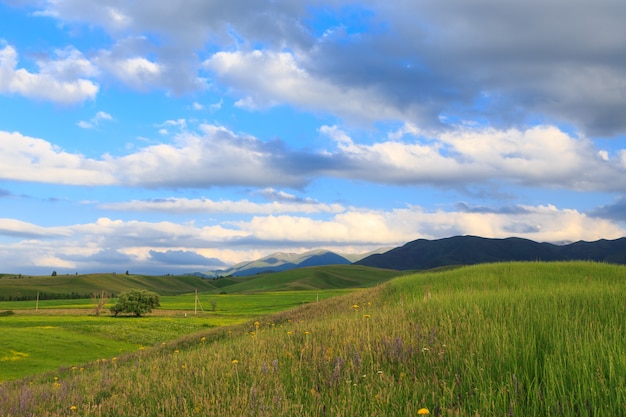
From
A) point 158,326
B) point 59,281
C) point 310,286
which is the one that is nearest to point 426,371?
point 158,326

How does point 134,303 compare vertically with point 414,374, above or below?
below

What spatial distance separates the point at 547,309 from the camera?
29.4 ft

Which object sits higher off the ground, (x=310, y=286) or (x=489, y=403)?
(x=489, y=403)

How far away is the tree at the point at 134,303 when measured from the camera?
253 ft

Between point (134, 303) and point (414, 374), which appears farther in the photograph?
point (134, 303)

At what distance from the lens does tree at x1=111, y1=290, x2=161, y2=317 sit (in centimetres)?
7706

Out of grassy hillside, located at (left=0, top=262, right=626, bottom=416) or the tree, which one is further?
the tree

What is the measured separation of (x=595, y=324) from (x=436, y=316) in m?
2.83

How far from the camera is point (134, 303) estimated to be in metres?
77.4

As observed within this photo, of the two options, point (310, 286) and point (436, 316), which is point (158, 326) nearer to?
point (436, 316)

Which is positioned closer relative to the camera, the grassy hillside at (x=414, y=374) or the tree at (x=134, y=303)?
the grassy hillside at (x=414, y=374)

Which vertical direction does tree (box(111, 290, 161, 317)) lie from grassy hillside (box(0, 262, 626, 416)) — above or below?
below

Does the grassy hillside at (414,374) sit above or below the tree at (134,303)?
above

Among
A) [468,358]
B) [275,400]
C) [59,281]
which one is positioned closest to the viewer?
[275,400]
